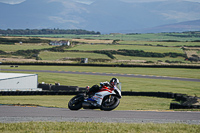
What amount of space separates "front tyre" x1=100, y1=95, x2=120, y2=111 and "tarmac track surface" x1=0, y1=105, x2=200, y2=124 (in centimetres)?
140

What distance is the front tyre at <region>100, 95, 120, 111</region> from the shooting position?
15.2m

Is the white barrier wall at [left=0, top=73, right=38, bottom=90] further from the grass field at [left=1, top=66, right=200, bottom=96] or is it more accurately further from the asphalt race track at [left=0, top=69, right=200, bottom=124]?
the asphalt race track at [left=0, top=69, right=200, bottom=124]

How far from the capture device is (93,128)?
1395 centimetres

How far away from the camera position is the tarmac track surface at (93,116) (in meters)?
16.5

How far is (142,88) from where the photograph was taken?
50.6 meters

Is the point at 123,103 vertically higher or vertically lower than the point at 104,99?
lower

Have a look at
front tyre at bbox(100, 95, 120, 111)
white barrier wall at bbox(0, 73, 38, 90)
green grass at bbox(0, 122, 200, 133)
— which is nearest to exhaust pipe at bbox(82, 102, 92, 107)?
front tyre at bbox(100, 95, 120, 111)

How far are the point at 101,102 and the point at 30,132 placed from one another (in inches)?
140

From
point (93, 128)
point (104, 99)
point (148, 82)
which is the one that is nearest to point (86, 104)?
point (104, 99)

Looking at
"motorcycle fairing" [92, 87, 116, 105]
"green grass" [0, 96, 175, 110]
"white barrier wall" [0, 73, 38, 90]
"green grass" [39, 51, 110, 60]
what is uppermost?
"green grass" [39, 51, 110, 60]

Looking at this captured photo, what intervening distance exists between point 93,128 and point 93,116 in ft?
12.3

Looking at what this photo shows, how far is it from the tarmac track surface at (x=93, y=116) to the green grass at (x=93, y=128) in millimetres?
1711

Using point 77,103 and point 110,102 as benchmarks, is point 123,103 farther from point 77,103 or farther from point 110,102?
point 110,102

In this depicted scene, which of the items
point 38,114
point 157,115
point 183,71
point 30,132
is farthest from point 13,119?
point 183,71
